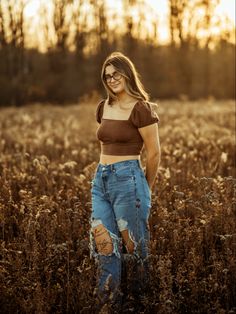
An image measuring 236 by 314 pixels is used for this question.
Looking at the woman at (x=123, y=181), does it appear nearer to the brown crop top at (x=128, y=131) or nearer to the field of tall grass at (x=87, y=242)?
the brown crop top at (x=128, y=131)

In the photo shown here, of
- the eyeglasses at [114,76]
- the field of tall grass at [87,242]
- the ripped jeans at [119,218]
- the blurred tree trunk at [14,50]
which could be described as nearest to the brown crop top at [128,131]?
the ripped jeans at [119,218]

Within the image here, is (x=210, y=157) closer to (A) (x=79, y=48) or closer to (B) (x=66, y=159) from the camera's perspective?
(B) (x=66, y=159)

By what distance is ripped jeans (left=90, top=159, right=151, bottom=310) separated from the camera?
13.6 ft

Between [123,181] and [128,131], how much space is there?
41 centimetres

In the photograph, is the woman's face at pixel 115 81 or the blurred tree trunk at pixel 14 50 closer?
the woman's face at pixel 115 81

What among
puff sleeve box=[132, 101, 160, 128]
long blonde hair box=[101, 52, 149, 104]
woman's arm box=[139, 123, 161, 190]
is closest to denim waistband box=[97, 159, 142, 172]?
woman's arm box=[139, 123, 161, 190]

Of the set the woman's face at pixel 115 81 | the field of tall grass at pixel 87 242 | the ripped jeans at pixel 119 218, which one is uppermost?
the woman's face at pixel 115 81

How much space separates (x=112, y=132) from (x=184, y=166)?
13.8 ft

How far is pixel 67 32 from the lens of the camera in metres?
43.6

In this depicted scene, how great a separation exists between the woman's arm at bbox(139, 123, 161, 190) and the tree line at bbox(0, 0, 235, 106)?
3337 centimetres

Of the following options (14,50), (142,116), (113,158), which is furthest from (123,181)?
(14,50)

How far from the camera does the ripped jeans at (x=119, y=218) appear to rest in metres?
4.16

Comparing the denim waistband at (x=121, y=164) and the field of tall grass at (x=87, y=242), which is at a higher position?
the denim waistband at (x=121, y=164)

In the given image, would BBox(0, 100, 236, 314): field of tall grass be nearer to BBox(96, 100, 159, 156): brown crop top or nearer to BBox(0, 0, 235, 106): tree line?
BBox(96, 100, 159, 156): brown crop top
